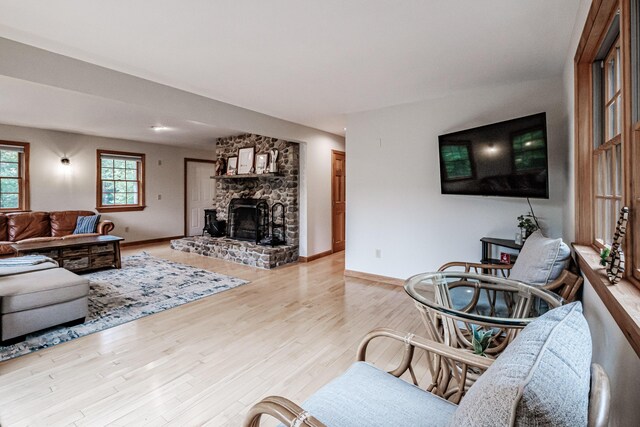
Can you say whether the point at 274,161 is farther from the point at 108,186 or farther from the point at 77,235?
the point at 108,186

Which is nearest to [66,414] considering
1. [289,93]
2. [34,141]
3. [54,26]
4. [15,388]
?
[15,388]

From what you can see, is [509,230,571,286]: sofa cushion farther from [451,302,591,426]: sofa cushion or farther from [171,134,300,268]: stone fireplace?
[171,134,300,268]: stone fireplace

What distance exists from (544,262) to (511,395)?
174 centimetres

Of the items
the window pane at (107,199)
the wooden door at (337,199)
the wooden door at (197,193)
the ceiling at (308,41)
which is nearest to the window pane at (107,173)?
the window pane at (107,199)

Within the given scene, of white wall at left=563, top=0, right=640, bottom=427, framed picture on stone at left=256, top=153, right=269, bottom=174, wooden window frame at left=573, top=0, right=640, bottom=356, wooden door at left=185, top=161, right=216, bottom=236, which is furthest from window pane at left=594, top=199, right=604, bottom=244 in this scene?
wooden door at left=185, top=161, right=216, bottom=236

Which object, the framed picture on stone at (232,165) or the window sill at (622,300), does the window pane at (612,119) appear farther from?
the framed picture on stone at (232,165)

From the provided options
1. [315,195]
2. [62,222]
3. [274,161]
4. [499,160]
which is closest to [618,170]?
[499,160]

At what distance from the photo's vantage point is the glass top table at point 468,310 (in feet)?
4.72

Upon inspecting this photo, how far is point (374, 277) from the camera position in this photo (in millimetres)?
4426

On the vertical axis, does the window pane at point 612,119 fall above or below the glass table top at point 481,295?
above

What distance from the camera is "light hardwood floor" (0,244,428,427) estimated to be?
182cm

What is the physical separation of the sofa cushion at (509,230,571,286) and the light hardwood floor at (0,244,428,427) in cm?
94

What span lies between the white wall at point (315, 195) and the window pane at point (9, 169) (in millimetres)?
5086

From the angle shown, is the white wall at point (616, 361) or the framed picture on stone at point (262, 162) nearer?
the white wall at point (616, 361)
